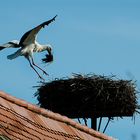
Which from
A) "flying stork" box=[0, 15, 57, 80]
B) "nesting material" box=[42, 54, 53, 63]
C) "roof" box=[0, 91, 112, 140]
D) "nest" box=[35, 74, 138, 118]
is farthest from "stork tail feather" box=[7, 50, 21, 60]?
"nest" box=[35, 74, 138, 118]

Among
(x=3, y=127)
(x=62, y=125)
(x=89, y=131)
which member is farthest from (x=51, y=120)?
(x=3, y=127)

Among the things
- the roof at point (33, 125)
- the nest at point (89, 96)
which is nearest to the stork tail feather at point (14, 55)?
the roof at point (33, 125)

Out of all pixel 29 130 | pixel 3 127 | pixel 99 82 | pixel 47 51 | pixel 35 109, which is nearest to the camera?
pixel 3 127

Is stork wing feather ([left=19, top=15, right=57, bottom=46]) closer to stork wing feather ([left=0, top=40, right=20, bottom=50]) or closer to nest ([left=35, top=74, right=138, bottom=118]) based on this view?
stork wing feather ([left=0, top=40, right=20, bottom=50])

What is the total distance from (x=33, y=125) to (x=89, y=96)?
2060 centimetres

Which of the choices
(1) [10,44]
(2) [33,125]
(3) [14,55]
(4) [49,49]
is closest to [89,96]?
(4) [49,49]

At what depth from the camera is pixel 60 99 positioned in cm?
2650

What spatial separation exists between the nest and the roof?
18.1m

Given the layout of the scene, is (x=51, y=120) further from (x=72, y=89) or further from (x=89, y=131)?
(x=72, y=89)

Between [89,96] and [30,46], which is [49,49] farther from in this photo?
[89,96]

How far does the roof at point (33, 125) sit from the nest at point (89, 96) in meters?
18.1

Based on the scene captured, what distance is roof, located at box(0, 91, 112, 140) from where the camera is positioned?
16.3 feet

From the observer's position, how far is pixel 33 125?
5.37 meters

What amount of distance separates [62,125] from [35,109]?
401 millimetres
